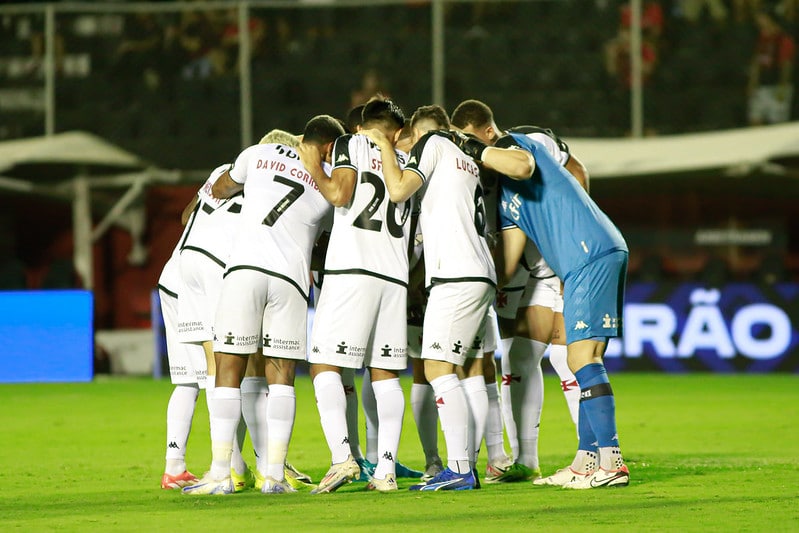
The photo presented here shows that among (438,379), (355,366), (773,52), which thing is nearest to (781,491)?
(438,379)

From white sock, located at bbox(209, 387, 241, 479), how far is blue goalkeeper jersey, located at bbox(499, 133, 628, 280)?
1.81m

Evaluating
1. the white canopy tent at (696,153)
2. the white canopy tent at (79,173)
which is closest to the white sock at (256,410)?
the white canopy tent at (696,153)

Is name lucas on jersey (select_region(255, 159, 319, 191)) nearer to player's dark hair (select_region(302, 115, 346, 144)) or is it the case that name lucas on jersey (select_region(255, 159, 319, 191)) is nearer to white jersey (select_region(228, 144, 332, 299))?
white jersey (select_region(228, 144, 332, 299))

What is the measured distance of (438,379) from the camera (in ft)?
23.3

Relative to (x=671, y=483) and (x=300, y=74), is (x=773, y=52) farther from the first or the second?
(x=671, y=483)

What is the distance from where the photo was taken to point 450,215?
7188 mm

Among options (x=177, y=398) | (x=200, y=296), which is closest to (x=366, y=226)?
(x=200, y=296)

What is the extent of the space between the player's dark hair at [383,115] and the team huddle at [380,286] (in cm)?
1

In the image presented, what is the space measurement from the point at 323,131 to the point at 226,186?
2.00ft

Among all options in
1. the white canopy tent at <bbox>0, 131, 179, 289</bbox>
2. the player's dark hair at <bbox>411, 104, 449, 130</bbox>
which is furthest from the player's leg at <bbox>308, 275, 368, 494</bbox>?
the white canopy tent at <bbox>0, 131, 179, 289</bbox>

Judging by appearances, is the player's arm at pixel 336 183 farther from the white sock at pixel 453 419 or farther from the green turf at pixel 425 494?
the green turf at pixel 425 494

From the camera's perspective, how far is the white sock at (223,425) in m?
7.03

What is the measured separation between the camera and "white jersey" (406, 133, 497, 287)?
281 inches

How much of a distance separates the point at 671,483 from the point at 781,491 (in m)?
0.67
